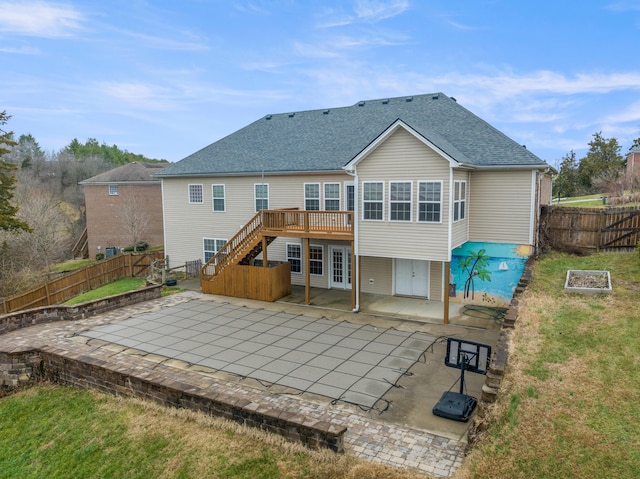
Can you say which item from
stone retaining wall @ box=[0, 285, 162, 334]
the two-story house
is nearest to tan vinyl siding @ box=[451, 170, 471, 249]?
the two-story house

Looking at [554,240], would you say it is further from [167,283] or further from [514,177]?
[167,283]

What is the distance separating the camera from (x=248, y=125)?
25.6 m

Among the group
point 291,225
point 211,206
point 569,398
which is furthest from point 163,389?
point 211,206

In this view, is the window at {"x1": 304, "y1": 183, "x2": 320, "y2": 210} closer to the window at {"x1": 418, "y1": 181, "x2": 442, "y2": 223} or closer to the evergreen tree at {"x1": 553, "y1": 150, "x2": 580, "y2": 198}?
the window at {"x1": 418, "y1": 181, "x2": 442, "y2": 223}

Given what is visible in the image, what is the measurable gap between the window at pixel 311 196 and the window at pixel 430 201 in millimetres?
5917

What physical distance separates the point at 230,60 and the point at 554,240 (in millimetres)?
25020

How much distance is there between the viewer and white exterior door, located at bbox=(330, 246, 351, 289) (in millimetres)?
20156

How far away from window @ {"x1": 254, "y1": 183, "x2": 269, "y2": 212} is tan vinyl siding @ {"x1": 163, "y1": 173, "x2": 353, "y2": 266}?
0.69ft

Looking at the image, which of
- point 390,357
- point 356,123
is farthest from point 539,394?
point 356,123

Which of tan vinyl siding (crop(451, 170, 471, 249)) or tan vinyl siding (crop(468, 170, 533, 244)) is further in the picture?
tan vinyl siding (crop(468, 170, 533, 244))

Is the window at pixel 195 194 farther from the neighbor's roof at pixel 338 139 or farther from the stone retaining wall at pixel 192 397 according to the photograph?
the stone retaining wall at pixel 192 397

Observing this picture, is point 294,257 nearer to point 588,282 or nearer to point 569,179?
point 588,282

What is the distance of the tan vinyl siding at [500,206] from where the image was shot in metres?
16.3

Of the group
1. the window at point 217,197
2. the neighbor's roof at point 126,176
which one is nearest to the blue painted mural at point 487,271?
the window at point 217,197
